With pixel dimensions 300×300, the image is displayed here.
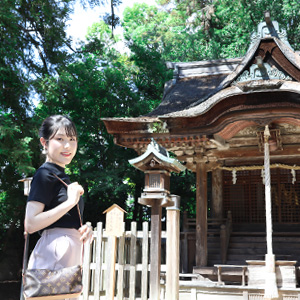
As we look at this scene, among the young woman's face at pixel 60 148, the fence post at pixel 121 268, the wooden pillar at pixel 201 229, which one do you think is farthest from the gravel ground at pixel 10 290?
the young woman's face at pixel 60 148

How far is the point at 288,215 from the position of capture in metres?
12.2

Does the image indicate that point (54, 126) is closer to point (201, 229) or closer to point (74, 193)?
point (74, 193)

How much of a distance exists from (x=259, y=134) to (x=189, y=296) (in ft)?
13.8

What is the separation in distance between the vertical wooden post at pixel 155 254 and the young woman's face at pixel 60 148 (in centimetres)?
327

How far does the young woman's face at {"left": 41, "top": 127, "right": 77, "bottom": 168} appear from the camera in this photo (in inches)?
112

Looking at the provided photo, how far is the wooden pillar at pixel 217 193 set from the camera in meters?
12.4

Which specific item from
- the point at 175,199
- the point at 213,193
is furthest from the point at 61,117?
the point at 213,193

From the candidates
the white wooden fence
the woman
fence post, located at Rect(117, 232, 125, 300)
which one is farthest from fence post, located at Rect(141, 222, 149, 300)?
the woman

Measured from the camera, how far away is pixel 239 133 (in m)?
10.1

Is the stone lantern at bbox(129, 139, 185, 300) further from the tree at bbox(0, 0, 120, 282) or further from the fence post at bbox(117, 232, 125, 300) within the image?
the tree at bbox(0, 0, 120, 282)

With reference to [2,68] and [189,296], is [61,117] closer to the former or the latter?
[189,296]

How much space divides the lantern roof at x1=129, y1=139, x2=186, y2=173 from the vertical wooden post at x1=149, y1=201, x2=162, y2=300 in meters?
0.56

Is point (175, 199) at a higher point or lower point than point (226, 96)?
lower

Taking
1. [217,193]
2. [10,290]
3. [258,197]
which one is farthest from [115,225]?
[10,290]
